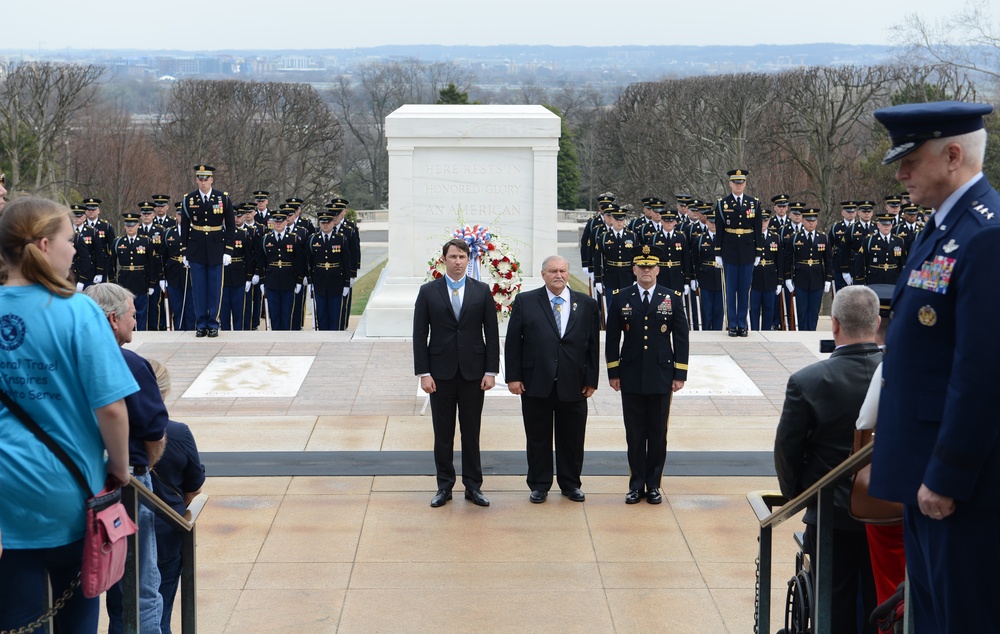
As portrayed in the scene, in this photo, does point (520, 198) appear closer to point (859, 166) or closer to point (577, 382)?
point (577, 382)

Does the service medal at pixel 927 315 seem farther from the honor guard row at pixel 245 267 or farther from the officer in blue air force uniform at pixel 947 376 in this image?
the honor guard row at pixel 245 267

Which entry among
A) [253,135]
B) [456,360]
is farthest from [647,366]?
[253,135]

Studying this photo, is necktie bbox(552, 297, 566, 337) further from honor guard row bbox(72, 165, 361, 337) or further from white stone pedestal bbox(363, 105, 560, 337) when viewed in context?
honor guard row bbox(72, 165, 361, 337)

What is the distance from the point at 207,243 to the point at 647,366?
23.5 ft

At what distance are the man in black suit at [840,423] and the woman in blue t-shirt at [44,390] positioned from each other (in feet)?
8.23

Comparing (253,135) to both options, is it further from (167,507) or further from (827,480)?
(827,480)

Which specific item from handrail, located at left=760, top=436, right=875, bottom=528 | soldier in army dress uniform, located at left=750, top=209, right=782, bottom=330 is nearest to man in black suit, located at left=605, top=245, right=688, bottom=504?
handrail, located at left=760, top=436, right=875, bottom=528

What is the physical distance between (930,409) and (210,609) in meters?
3.82

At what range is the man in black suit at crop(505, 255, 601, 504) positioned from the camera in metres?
7.45

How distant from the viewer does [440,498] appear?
736 cm

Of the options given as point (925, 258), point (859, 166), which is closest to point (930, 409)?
point (925, 258)

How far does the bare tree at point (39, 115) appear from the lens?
36000 millimetres

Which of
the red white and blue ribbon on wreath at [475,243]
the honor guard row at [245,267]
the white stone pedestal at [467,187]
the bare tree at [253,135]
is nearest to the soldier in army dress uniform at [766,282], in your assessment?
the white stone pedestal at [467,187]

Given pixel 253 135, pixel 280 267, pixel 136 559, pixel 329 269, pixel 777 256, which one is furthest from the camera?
pixel 253 135
